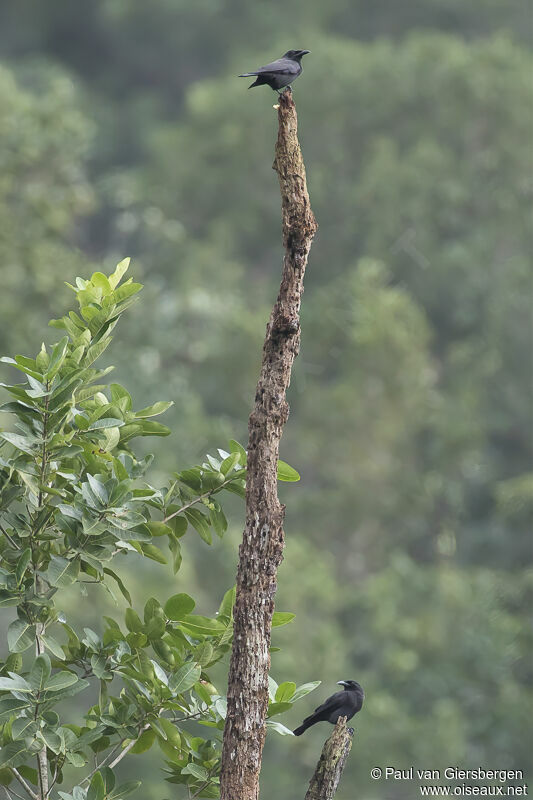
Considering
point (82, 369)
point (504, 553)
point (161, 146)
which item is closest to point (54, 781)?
point (82, 369)

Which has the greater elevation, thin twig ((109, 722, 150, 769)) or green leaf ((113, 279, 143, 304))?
green leaf ((113, 279, 143, 304))

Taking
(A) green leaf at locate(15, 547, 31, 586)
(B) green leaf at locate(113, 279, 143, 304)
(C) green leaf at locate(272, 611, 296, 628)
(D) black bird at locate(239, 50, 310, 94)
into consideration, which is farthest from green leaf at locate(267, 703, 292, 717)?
(D) black bird at locate(239, 50, 310, 94)

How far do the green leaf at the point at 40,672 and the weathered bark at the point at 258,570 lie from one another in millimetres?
291

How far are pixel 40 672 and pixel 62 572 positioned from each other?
0.16m

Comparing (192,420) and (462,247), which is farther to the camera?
(462,247)

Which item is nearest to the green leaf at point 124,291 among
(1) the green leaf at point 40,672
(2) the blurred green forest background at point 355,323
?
(1) the green leaf at point 40,672

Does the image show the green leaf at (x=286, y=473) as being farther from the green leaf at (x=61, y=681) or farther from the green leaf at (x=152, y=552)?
the green leaf at (x=61, y=681)

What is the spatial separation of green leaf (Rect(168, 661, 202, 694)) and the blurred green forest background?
386 inches

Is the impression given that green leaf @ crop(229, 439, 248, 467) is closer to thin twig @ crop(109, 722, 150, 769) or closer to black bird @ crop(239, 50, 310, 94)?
thin twig @ crop(109, 722, 150, 769)

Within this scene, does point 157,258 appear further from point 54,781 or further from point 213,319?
point 54,781

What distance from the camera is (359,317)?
1728cm

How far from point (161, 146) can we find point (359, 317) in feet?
20.2

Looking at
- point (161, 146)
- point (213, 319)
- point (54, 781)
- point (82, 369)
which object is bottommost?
point (54, 781)

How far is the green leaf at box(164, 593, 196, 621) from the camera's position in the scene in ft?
7.64
